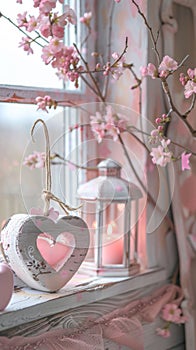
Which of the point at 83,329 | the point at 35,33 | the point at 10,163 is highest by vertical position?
the point at 35,33

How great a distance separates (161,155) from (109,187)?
0.22 m

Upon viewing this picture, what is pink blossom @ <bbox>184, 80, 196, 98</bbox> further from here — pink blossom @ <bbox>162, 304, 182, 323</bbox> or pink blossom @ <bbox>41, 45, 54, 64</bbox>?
pink blossom @ <bbox>162, 304, 182, 323</bbox>

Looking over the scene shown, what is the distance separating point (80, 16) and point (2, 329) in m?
0.88

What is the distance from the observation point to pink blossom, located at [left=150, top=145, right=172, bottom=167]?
1.36 m

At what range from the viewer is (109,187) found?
5.04 ft

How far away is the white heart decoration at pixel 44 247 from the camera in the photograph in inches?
52.9

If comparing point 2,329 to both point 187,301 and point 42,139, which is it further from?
point 187,301

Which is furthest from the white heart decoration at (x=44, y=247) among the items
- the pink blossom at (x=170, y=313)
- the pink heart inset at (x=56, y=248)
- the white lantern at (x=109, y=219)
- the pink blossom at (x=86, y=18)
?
the pink blossom at (x=86, y=18)

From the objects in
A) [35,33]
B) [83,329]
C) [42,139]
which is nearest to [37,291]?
[83,329]

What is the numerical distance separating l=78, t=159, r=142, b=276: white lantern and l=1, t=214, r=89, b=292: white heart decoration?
0.10 meters

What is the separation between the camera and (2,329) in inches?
48.9

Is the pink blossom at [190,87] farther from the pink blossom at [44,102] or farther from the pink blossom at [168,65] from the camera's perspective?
the pink blossom at [44,102]

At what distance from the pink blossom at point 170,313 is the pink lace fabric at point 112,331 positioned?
16 millimetres

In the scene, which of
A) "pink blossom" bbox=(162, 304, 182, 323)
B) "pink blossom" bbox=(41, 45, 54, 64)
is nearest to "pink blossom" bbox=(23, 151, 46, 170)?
"pink blossom" bbox=(41, 45, 54, 64)
